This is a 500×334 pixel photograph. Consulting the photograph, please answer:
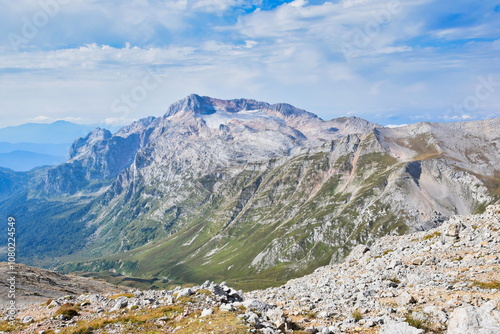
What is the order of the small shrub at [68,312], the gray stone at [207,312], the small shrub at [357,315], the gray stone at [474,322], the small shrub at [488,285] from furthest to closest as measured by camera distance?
the small shrub at [68,312]
the small shrub at [488,285]
the gray stone at [207,312]
the small shrub at [357,315]
the gray stone at [474,322]

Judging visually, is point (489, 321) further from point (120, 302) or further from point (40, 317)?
point (40, 317)

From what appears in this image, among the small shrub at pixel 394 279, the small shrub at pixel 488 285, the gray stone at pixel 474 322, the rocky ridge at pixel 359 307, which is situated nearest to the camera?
the gray stone at pixel 474 322

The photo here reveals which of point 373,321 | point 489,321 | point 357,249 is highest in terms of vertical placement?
point 489,321

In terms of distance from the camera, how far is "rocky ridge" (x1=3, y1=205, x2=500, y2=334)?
26266mm

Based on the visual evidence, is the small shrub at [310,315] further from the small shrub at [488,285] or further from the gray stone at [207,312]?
the small shrub at [488,285]

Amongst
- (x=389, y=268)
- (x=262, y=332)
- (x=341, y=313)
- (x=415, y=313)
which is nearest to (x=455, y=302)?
(x=415, y=313)

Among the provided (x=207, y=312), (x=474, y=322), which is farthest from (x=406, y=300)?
(x=207, y=312)

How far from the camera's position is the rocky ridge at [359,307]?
26.3 metres

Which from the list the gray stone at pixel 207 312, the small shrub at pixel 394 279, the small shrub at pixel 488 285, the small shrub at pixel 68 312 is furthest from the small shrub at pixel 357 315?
the small shrub at pixel 68 312

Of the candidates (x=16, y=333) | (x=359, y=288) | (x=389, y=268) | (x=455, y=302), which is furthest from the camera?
(x=389, y=268)

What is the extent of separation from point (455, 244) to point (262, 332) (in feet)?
156

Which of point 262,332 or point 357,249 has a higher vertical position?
point 262,332

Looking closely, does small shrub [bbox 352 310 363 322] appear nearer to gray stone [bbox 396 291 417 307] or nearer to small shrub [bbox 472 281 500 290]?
gray stone [bbox 396 291 417 307]

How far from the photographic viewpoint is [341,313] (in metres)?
33.3
